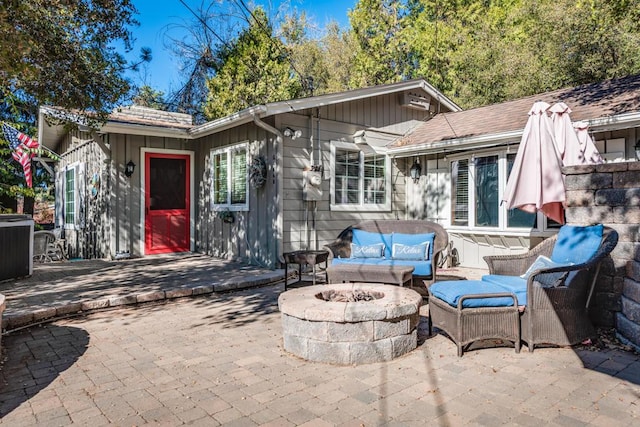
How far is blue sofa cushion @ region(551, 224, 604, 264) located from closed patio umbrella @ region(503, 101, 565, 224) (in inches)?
16.4

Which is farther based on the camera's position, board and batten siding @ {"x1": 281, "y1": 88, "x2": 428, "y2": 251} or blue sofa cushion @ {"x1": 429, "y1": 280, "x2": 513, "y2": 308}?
board and batten siding @ {"x1": 281, "y1": 88, "x2": 428, "y2": 251}

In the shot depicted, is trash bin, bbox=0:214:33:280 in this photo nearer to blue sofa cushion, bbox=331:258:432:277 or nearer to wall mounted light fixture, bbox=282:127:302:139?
wall mounted light fixture, bbox=282:127:302:139

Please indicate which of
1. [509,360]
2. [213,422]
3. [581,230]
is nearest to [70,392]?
[213,422]

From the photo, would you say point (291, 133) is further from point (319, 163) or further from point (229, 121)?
point (229, 121)

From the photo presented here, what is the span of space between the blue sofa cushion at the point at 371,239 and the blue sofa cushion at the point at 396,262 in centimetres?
32

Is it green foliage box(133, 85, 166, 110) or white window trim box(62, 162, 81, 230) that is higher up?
green foliage box(133, 85, 166, 110)

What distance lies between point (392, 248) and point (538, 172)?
2109mm

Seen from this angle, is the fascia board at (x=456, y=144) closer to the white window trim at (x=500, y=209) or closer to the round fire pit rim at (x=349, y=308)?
the white window trim at (x=500, y=209)

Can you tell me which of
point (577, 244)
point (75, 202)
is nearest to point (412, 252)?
point (577, 244)

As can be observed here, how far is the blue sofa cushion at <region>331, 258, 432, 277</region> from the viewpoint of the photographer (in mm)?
5277

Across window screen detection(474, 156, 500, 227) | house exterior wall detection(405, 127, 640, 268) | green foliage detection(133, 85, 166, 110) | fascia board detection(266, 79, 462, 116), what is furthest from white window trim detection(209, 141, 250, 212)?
green foliage detection(133, 85, 166, 110)

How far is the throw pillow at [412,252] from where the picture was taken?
557 centimetres

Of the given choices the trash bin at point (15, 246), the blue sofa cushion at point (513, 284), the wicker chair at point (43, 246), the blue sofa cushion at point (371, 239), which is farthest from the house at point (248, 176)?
the blue sofa cushion at point (513, 284)

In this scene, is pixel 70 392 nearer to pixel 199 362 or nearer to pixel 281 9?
pixel 199 362
